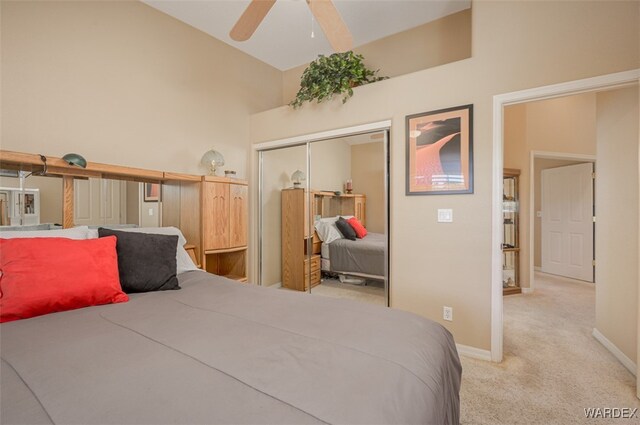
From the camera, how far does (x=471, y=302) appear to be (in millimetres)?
2252

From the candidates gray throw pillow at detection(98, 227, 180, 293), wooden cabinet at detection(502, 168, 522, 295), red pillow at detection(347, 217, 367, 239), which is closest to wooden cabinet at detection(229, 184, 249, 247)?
gray throw pillow at detection(98, 227, 180, 293)

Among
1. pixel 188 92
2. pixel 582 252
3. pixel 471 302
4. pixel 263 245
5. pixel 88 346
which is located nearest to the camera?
pixel 88 346

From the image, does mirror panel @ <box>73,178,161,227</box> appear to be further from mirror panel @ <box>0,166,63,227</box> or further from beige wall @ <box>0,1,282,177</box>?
beige wall @ <box>0,1,282,177</box>

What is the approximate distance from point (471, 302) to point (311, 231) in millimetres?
1807

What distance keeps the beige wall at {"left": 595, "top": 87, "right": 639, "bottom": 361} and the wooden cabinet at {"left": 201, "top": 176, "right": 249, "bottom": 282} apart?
3.33 meters

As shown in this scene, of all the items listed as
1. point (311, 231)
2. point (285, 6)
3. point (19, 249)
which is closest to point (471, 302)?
point (311, 231)

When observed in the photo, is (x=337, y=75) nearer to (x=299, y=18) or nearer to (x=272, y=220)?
(x=299, y=18)

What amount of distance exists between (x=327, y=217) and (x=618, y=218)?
2598 mm

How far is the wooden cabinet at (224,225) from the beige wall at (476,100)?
58.4 inches

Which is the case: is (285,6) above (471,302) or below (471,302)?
above

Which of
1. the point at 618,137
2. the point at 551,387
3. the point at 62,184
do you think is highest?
the point at 618,137

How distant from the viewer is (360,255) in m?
2.97

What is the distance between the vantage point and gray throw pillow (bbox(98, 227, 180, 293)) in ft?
5.29

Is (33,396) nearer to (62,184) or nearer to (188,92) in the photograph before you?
(62,184)
